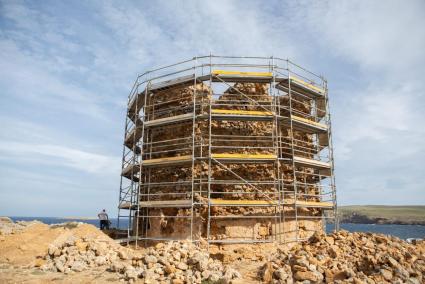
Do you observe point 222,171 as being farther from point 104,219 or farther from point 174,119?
point 104,219

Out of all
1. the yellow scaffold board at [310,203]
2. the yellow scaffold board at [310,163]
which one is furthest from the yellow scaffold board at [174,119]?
the yellow scaffold board at [310,203]

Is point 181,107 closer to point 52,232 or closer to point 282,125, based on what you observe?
point 282,125

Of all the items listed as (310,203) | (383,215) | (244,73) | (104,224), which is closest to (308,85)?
(244,73)

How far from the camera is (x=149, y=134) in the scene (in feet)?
61.5

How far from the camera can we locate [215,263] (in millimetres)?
11023

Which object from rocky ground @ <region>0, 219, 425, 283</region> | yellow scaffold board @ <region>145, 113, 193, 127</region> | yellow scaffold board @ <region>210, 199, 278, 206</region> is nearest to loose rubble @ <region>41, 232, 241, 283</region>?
rocky ground @ <region>0, 219, 425, 283</region>

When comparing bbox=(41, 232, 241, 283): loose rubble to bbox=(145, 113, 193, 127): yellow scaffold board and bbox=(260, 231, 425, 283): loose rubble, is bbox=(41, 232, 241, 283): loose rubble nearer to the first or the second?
bbox=(260, 231, 425, 283): loose rubble

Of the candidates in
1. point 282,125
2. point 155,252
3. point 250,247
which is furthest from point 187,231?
point 282,125

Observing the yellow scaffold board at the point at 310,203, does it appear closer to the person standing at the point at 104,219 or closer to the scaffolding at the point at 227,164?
the scaffolding at the point at 227,164

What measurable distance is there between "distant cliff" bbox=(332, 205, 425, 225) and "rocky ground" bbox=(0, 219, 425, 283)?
394 ft

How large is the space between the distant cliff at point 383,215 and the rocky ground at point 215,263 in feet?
394

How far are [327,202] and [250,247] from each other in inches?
230

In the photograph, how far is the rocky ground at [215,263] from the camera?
10031mm

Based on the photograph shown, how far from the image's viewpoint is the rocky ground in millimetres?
10031
